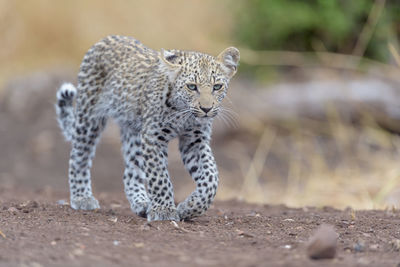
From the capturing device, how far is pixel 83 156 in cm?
729

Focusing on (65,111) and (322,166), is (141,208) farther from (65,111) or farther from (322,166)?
(322,166)

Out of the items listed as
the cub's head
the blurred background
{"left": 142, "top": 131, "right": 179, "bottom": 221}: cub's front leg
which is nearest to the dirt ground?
{"left": 142, "top": 131, "right": 179, "bottom": 221}: cub's front leg

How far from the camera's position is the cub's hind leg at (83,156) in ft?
23.7

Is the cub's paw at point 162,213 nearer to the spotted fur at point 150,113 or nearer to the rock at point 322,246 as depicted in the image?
the spotted fur at point 150,113

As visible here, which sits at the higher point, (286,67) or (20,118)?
(286,67)

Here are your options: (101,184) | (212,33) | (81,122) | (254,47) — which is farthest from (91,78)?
(212,33)

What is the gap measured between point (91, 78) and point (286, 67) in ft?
29.1

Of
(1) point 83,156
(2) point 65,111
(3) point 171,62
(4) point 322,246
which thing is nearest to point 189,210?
(3) point 171,62

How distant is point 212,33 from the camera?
17266 mm

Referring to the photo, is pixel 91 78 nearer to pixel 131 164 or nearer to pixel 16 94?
pixel 131 164

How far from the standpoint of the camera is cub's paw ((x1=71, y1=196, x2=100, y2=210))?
713 cm

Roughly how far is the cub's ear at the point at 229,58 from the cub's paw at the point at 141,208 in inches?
63.9

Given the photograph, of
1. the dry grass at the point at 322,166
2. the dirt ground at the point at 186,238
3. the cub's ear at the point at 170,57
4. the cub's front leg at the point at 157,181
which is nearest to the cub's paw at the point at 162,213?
the cub's front leg at the point at 157,181

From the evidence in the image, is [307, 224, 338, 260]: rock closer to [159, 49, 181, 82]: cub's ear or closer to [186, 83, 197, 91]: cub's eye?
[186, 83, 197, 91]: cub's eye
